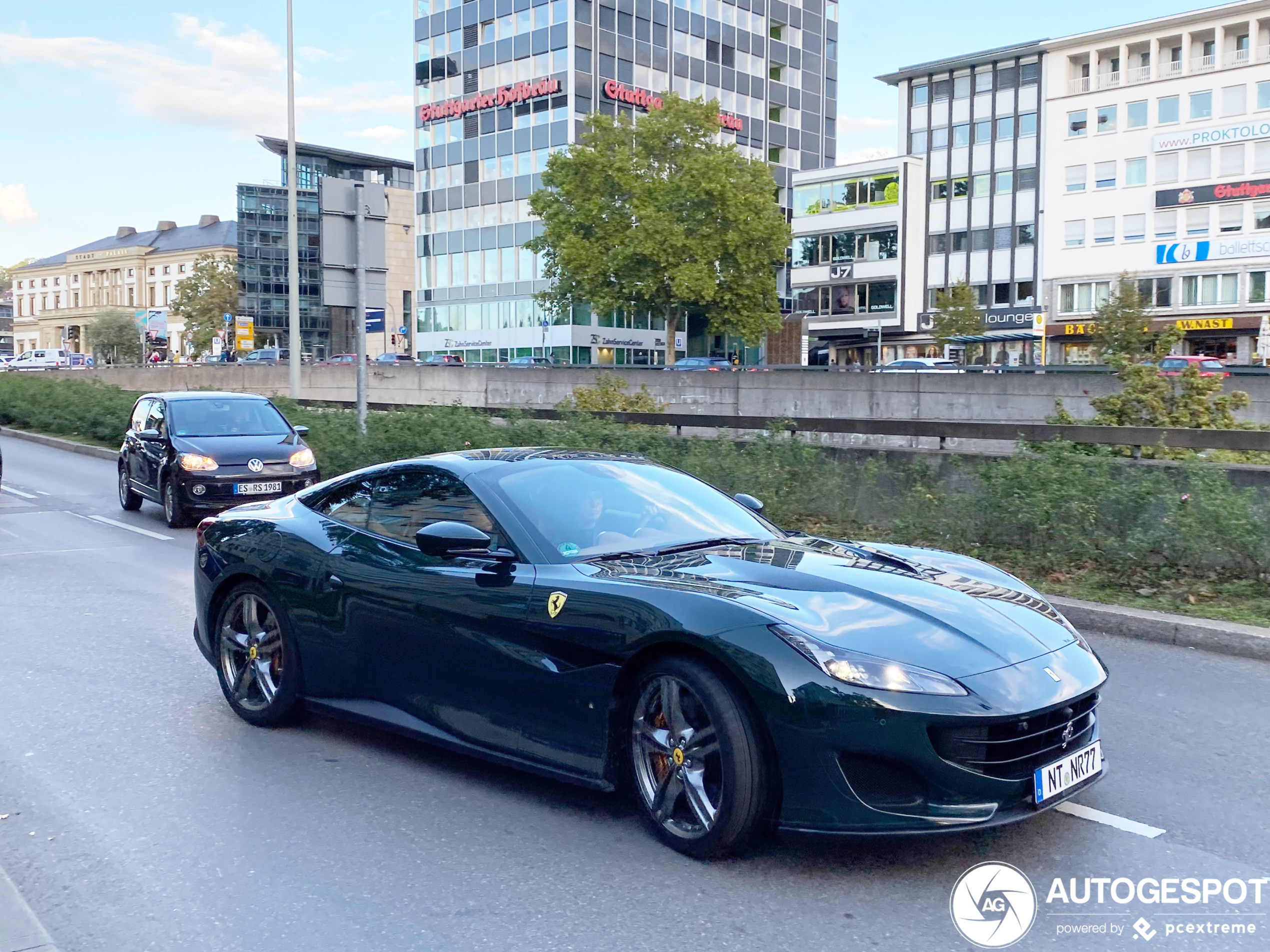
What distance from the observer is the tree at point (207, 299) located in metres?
100

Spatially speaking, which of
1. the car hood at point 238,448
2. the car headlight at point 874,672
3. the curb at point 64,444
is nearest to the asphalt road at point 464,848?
the car headlight at point 874,672

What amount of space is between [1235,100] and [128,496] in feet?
207

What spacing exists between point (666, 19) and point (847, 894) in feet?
241

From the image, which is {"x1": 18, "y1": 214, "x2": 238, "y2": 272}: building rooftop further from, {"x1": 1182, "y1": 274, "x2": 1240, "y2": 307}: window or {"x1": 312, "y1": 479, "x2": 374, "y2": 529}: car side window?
{"x1": 312, "y1": 479, "x2": 374, "y2": 529}: car side window

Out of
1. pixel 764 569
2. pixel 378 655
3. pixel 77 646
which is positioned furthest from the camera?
pixel 77 646

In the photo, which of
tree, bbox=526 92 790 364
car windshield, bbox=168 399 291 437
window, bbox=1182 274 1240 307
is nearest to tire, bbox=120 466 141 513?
car windshield, bbox=168 399 291 437

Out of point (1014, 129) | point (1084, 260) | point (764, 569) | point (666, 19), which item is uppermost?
point (666, 19)

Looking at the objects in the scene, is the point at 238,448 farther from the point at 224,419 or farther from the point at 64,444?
the point at 64,444

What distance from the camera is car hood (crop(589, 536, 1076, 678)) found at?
399 centimetres

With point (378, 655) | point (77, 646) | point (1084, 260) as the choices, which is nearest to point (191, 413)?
point (77, 646)

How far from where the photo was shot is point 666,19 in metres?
71.4

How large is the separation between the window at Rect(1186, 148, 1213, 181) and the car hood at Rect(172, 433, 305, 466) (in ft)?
199

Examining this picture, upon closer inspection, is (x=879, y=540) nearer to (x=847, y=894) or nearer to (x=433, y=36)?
(x=847, y=894)

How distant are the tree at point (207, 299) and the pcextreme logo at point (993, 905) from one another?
337ft
